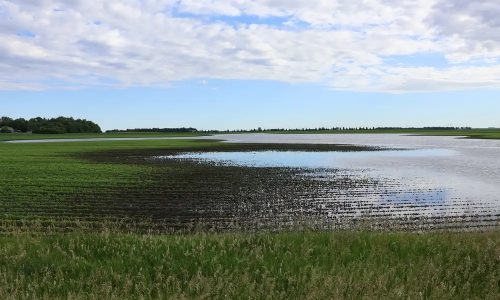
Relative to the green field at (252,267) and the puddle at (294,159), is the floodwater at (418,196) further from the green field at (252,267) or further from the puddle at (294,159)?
the green field at (252,267)

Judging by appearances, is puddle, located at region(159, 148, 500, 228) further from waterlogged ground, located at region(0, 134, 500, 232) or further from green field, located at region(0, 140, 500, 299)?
green field, located at region(0, 140, 500, 299)

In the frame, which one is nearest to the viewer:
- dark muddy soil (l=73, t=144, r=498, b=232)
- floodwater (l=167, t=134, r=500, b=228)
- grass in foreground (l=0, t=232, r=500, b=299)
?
grass in foreground (l=0, t=232, r=500, b=299)

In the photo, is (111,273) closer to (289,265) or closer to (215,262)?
(215,262)

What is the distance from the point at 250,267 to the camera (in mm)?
7695

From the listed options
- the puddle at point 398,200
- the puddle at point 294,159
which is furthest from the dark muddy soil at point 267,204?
the puddle at point 294,159

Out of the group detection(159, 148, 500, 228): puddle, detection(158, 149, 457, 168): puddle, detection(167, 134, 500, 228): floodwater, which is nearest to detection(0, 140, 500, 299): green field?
detection(159, 148, 500, 228): puddle

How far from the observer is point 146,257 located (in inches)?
325

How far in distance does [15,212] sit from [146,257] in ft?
50.8

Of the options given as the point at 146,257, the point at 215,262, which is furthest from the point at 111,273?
the point at 215,262

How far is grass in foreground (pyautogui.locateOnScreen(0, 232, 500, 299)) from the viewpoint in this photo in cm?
651

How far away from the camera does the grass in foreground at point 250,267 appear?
21.4ft

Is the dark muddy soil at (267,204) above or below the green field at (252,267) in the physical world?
below

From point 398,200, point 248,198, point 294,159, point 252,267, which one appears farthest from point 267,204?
point 294,159

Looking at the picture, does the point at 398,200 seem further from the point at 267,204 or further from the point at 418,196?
the point at 267,204
